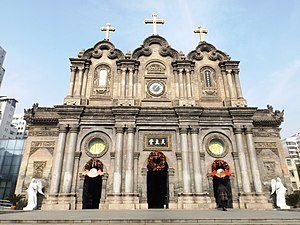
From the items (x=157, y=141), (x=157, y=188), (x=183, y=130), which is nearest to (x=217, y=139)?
(x=183, y=130)

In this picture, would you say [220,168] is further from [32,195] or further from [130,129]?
[32,195]

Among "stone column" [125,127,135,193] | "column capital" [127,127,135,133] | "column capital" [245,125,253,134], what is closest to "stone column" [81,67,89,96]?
"column capital" [127,127,135,133]

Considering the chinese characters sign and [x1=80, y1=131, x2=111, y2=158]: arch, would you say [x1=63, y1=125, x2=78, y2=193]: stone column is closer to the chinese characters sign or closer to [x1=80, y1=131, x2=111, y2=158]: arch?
[x1=80, y1=131, x2=111, y2=158]: arch

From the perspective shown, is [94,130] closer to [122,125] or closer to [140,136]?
[122,125]

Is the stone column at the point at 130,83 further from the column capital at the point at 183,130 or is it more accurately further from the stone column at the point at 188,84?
the column capital at the point at 183,130

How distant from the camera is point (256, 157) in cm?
1966

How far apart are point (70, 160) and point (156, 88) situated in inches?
408

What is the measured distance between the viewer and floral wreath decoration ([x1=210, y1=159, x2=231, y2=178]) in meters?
18.4

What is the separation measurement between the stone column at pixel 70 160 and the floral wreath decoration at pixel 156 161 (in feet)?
21.1

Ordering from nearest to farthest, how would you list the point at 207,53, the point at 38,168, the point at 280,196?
1. the point at 280,196
2. the point at 38,168
3. the point at 207,53

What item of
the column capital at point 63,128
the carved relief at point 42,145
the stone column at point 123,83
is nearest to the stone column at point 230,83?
the stone column at point 123,83

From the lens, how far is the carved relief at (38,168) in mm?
19594

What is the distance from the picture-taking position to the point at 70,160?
18.5 m

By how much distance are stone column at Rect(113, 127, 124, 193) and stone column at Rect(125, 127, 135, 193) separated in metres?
0.56
